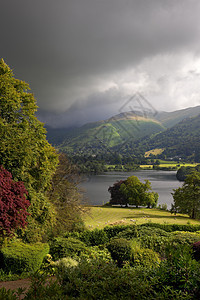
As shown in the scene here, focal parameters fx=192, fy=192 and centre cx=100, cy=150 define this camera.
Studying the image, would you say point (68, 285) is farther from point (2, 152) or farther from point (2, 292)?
point (2, 152)

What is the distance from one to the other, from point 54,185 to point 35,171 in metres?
5.61

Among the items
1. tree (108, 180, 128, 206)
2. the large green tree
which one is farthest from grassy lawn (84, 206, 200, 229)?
tree (108, 180, 128, 206)

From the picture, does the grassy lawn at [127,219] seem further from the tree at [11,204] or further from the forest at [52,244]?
the tree at [11,204]

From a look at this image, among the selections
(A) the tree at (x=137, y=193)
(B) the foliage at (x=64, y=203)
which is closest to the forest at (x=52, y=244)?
(B) the foliage at (x=64, y=203)

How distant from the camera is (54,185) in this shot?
1933 cm

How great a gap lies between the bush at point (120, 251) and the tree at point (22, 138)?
670 cm

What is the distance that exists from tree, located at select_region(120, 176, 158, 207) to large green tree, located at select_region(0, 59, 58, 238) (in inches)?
1773

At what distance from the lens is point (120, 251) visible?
11.1 m

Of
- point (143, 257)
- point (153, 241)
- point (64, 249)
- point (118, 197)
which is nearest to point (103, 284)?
point (143, 257)

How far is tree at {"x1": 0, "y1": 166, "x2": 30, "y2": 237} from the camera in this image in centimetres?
1012

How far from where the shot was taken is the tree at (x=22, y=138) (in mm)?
11961

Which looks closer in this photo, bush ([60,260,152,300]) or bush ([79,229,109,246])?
bush ([60,260,152,300])

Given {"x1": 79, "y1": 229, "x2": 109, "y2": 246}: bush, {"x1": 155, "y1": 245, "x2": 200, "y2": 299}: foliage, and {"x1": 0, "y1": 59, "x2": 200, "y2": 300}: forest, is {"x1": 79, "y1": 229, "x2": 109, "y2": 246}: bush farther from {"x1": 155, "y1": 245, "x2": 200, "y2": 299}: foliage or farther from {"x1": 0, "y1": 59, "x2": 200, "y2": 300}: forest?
{"x1": 155, "y1": 245, "x2": 200, "y2": 299}: foliage

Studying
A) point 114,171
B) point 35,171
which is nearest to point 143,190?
point 35,171
